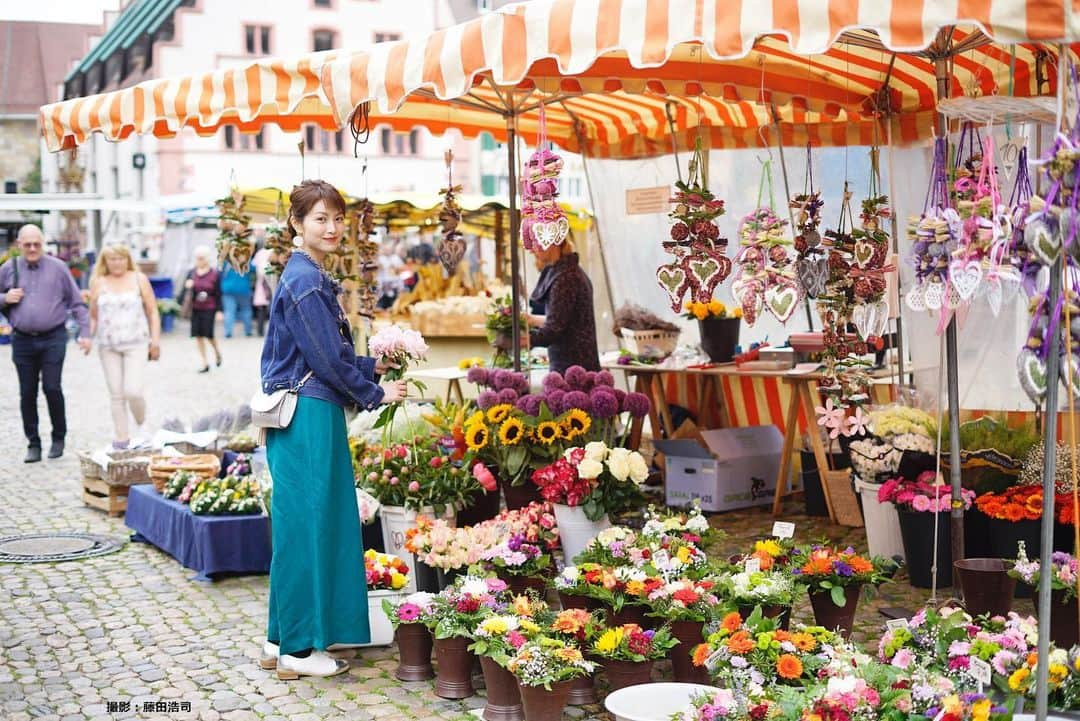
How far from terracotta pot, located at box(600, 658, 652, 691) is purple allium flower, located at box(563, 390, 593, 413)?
1.91 metres

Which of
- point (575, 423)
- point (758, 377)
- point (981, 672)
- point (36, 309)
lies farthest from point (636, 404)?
point (36, 309)

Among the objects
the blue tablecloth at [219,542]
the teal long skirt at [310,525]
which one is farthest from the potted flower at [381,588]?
the blue tablecloth at [219,542]

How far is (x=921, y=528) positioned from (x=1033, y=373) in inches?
102

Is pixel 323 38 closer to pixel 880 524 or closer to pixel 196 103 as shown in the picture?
pixel 196 103

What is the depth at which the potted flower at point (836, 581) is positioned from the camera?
14.9 feet

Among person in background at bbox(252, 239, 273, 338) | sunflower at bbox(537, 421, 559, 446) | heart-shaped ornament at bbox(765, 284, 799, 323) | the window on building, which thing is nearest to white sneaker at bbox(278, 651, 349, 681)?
sunflower at bbox(537, 421, 559, 446)

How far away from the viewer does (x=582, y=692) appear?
411cm

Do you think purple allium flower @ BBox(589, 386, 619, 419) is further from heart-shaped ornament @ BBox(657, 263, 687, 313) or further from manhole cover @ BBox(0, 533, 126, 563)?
manhole cover @ BBox(0, 533, 126, 563)

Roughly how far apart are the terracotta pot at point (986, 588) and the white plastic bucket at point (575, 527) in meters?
1.46

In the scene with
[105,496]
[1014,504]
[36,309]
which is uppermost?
[36,309]

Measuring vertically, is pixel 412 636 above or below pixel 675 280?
below

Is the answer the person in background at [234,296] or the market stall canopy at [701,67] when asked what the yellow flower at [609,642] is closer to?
the market stall canopy at [701,67]

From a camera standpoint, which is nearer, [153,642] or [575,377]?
[153,642]

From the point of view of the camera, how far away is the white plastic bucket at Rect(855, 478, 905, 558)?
18.9 ft
